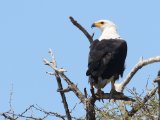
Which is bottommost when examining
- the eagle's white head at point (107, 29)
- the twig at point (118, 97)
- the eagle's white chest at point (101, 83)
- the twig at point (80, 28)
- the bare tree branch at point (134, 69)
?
the twig at point (118, 97)

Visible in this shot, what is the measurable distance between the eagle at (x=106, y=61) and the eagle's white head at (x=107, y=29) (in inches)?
6.7

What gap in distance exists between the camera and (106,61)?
6305 millimetres

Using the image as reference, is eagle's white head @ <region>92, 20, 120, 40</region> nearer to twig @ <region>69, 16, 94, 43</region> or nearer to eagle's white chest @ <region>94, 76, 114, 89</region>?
twig @ <region>69, 16, 94, 43</region>

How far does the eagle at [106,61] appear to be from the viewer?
611 centimetres

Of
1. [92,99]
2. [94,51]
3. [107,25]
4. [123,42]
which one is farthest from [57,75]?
[107,25]

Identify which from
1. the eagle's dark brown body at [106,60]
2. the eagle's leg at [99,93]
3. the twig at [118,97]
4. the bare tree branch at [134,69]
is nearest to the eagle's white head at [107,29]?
the eagle's dark brown body at [106,60]

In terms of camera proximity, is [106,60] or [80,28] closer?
[106,60]

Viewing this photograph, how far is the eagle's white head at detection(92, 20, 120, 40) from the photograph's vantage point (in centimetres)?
727

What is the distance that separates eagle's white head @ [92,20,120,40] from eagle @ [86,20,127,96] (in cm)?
17

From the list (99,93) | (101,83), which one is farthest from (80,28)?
(99,93)

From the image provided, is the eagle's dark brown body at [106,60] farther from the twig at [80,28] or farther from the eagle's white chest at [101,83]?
the twig at [80,28]

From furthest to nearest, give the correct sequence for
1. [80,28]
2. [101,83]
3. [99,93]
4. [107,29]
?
[107,29]
[80,28]
[101,83]
[99,93]

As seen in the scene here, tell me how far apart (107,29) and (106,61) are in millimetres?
1359

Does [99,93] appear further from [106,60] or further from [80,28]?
[80,28]
